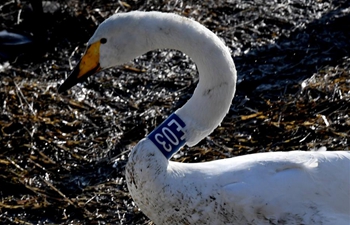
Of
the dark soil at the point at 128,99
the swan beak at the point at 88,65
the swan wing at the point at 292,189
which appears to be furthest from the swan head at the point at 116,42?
the dark soil at the point at 128,99

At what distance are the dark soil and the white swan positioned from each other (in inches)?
46.0

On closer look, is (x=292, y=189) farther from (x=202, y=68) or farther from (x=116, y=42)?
(x=116, y=42)

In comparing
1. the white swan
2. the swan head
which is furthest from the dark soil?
the swan head

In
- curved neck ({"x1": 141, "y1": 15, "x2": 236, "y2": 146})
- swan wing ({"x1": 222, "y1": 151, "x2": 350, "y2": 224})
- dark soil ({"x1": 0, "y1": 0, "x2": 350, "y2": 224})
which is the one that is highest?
curved neck ({"x1": 141, "y1": 15, "x2": 236, "y2": 146})

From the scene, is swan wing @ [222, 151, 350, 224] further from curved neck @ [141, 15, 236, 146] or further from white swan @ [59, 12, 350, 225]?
curved neck @ [141, 15, 236, 146]

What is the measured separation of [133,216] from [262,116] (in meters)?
1.40

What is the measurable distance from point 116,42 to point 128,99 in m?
2.19

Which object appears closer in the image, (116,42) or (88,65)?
(116,42)

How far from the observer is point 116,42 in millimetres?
3678

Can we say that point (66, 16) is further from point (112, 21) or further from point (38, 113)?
point (112, 21)

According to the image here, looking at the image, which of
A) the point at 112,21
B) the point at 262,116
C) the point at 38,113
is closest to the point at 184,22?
the point at 112,21

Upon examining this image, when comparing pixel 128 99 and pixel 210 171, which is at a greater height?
pixel 210 171

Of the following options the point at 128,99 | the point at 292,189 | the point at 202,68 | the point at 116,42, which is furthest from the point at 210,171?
the point at 128,99

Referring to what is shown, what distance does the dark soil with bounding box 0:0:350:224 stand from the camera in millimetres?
4957
